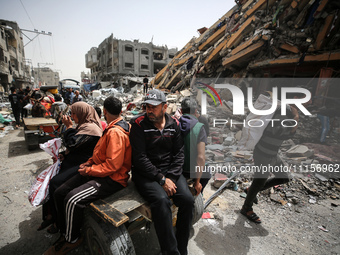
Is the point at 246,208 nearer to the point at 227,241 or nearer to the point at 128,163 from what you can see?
the point at 227,241

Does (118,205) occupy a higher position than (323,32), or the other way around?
(323,32)

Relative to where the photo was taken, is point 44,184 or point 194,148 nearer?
point 44,184

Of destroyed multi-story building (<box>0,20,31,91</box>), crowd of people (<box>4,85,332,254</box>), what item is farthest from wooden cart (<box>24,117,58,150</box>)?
destroyed multi-story building (<box>0,20,31,91</box>)

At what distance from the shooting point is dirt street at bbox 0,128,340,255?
233cm

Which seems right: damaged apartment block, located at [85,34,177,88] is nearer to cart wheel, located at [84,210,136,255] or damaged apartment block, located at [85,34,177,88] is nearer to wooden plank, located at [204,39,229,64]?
wooden plank, located at [204,39,229,64]

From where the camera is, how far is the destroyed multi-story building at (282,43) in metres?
5.71

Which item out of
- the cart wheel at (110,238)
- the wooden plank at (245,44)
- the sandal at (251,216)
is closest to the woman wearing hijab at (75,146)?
the cart wheel at (110,238)

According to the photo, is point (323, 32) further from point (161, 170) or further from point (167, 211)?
point (167, 211)

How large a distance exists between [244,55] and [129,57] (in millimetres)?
32814

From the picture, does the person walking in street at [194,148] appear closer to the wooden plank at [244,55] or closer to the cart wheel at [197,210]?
the cart wheel at [197,210]

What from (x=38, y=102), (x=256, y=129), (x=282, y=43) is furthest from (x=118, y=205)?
(x=282, y=43)

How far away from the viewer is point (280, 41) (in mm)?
6906

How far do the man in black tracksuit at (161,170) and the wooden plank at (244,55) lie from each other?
7315mm

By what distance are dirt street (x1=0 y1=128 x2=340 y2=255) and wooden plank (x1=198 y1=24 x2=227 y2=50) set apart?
35.4ft
